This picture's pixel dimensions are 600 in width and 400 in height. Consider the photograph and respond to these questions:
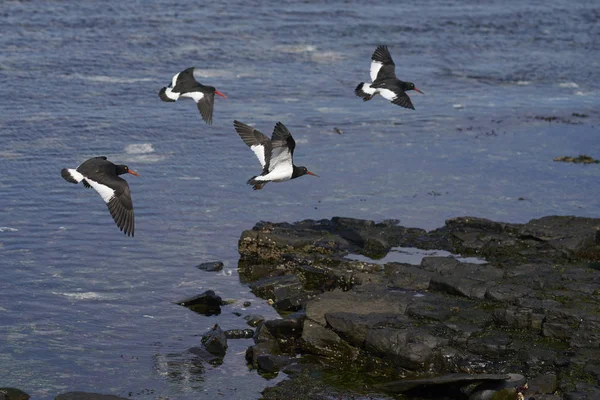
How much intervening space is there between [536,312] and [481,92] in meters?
28.9

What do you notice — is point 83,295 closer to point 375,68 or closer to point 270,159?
point 270,159

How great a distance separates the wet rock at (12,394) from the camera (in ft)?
66.9

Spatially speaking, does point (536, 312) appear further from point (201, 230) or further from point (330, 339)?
point (201, 230)

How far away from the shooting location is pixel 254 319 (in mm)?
24672

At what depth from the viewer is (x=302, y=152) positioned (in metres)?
38.8

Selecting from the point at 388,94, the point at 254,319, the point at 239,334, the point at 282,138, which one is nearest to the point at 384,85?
the point at 388,94

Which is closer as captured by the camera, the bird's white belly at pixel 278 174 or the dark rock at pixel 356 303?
the dark rock at pixel 356 303

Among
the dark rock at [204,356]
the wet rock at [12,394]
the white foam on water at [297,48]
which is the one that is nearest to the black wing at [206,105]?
the dark rock at [204,356]

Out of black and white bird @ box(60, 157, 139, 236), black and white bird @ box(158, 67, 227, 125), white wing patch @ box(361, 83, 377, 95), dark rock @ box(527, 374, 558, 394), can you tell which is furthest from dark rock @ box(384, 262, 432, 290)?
black and white bird @ box(60, 157, 139, 236)

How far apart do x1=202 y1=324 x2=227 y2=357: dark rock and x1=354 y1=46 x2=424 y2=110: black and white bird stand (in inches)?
278

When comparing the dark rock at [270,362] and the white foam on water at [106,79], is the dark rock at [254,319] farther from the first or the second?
the white foam on water at [106,79]

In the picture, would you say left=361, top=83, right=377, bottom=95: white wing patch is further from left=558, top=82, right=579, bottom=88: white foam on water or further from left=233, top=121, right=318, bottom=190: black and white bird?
left=558, top=82, right=579, bottom=88: white foam on water

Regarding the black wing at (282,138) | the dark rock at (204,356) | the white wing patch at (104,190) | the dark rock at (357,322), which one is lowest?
the dark rock at (204,356)

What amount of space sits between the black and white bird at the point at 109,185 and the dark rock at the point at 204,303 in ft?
11.6
